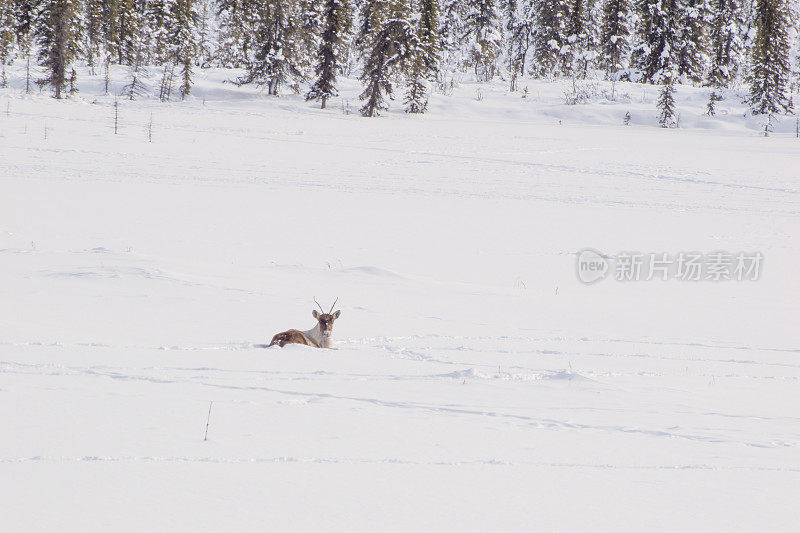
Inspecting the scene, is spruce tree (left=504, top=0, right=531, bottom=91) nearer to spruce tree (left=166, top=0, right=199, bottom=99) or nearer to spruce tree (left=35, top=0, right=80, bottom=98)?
spruce tree (left=166, top=0, right=199, bottom=99)

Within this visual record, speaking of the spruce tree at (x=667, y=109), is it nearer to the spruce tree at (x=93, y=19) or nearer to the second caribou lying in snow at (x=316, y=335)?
the second caribou lying in snow at (x=316, y=335)

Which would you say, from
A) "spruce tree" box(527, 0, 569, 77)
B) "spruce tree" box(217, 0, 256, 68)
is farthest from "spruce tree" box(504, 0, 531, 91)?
"spruce tree" box(217, 0, 256, 68)

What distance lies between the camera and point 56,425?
12.5 feet

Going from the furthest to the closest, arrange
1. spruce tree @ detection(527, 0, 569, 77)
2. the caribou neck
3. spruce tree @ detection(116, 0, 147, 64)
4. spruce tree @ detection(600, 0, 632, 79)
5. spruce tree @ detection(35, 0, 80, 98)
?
spruce tree @ detection(527, 0, 569, 77) < spruce tree @ detection(600, 0, 632, 79) < spruce tree @ detection(116, 0, 147, 64) < spruce tree @ detection(35, 0, 80, 98) < the caribou neck

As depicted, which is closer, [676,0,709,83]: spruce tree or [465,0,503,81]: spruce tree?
[676,0,709,83]: spruce tree

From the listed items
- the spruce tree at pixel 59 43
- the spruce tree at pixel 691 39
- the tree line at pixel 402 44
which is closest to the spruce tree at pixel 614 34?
the tree line at pixel 402 44

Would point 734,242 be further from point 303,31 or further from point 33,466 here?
point 303,31

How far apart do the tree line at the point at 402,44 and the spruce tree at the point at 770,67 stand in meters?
0.08

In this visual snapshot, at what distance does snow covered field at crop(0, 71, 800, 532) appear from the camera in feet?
10.7

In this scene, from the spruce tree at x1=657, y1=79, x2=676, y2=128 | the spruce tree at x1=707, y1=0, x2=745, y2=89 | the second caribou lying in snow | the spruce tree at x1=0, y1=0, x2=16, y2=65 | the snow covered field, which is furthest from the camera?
the spruce tree at x1=707, y1=0, x2=745, y2=89

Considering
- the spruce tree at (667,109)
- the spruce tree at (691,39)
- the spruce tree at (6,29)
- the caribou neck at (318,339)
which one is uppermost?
the spruce tree at (691,39)

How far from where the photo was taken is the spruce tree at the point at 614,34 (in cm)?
5319

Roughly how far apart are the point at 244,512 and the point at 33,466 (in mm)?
1060

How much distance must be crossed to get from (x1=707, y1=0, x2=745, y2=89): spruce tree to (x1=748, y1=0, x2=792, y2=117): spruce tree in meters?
6.68
